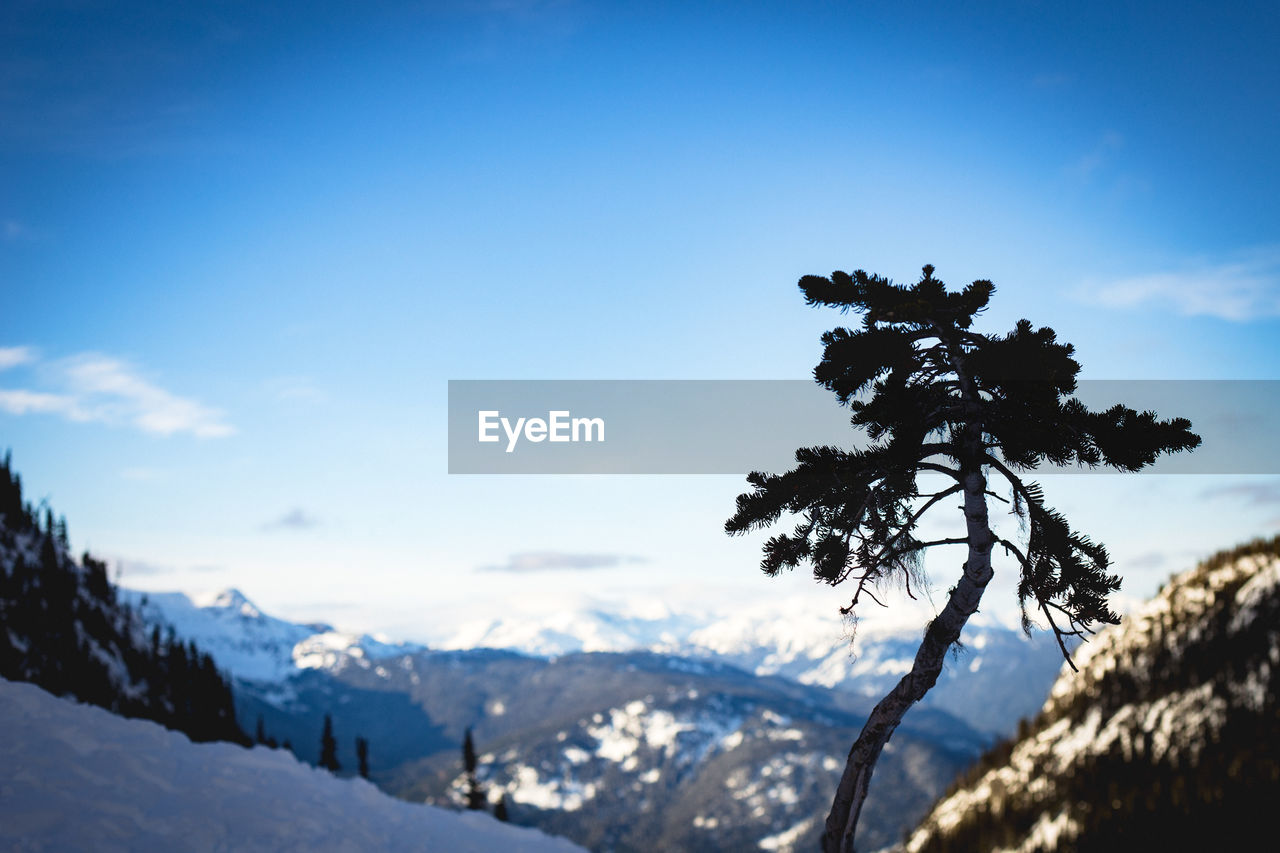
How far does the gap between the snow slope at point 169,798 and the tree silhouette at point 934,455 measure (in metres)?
14.4

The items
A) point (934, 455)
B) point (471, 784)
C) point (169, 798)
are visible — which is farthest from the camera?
point (471, 784)

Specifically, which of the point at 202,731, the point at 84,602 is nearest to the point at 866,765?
the point at 202,731

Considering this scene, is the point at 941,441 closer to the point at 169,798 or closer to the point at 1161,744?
the point at 169,798

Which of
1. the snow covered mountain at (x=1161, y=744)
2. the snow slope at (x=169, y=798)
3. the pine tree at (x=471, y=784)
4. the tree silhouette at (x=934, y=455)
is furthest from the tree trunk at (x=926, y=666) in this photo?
the pine tree at (x=471, y=784)

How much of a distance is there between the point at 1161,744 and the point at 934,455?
101 feet

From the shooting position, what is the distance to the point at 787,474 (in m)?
11.2

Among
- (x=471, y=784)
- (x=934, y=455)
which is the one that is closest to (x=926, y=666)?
(x=934, y=455)

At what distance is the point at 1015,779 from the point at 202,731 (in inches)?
4438

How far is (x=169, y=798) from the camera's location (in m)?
18.8

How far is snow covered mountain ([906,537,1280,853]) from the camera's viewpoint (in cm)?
2897

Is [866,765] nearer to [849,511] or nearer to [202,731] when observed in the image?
[849,511]

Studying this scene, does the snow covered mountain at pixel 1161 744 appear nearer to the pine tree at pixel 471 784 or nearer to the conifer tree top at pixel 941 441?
the conifer tree top at pixel 941 441

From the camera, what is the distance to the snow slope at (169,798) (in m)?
15.9

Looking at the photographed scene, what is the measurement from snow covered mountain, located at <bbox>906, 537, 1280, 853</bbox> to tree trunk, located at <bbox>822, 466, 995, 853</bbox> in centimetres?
2517
